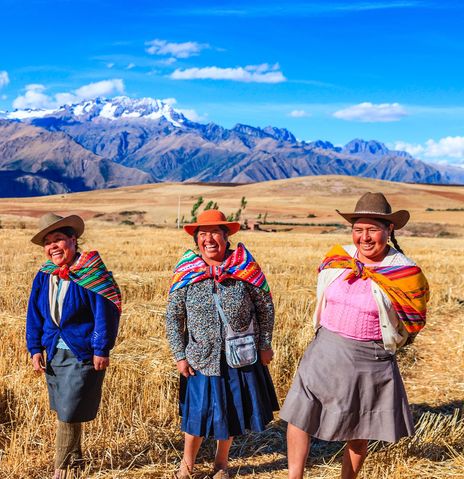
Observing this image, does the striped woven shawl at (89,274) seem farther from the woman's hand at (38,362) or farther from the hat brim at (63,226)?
the woman's hand at (38,362)

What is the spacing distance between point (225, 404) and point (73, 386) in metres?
1.14

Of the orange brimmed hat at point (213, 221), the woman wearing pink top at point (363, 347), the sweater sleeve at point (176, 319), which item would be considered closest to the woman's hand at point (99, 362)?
the sweater sleeve at point (176, 319)

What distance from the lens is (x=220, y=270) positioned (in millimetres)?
3994

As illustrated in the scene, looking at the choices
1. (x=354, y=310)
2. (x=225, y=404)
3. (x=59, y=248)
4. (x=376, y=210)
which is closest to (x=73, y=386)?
(x=59, y=248)

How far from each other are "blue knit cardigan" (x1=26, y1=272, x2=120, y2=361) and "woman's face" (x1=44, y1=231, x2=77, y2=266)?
170 mm

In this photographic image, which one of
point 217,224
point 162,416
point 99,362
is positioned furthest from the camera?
point 162,416

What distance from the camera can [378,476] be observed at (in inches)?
162

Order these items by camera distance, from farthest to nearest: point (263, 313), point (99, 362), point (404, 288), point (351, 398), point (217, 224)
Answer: point (263, 313) → point (217, 224) → point (99, 362) → point (351, 398) → point (404, 288)

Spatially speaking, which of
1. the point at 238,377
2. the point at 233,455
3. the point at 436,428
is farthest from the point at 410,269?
the point at 233,455

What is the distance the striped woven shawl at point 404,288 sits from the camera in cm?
362

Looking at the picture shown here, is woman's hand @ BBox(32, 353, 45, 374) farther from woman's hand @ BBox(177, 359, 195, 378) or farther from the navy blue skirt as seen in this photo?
the navy blue skirt

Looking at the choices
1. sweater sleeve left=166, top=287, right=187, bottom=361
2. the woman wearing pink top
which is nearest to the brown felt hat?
the woman wearing pink top

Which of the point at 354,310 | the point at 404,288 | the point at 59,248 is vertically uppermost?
the point at 59,248

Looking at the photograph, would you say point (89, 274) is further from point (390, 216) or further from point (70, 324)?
point (390, 216)
